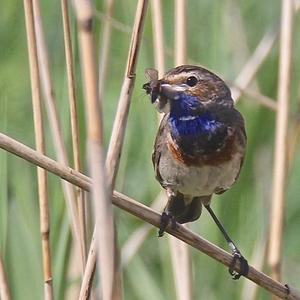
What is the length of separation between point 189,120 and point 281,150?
26 centimetres

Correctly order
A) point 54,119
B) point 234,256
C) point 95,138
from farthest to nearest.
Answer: point 234,256
point 54,119
point 95,138

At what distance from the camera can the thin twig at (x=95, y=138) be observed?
161 centimetres


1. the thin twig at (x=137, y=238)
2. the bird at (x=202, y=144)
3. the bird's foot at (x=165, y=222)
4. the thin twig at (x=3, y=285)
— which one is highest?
the bird at (x=202, y=144)

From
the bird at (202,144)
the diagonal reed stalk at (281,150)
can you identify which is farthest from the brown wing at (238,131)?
the diagonal reed stalk at (281,150)

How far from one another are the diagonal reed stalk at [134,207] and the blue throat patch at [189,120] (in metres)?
0.37

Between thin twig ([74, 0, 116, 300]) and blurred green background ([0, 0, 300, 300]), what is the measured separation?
849mm

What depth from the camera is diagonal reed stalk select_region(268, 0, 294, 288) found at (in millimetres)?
2596

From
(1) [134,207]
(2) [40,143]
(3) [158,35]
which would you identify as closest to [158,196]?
(3) [158,35]

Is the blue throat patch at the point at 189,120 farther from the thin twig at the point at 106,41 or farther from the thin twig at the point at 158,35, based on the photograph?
the thin twig at the point at 106,41

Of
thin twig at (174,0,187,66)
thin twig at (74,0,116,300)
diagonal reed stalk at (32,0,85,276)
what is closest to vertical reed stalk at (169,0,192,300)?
thin twig at (174,0,187,66)

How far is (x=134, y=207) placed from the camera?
2.13 meters

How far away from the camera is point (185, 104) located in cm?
263

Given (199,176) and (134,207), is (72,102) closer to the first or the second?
(134,207)

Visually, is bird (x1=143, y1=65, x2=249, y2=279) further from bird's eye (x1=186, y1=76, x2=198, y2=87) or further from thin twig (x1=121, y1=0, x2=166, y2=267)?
thin twig (x1=121, y1=0, x2=166, y2=267)
